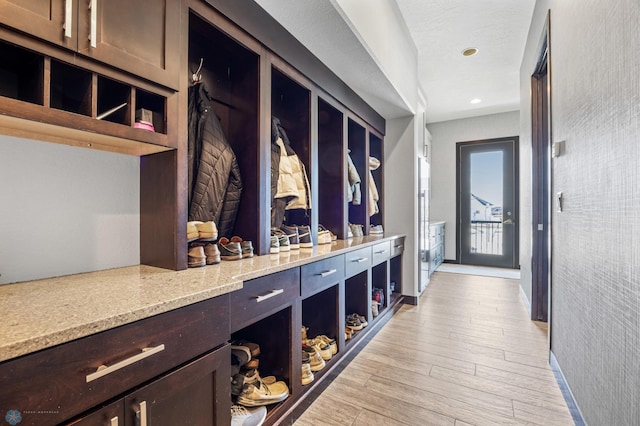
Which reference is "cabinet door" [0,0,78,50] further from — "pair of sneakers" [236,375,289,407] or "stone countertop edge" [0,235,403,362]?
"pair of sneakers" [236,375,289,407]

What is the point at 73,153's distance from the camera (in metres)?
1.15

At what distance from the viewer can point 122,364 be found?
0.71 m

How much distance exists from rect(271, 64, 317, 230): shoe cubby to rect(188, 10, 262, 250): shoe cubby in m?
0.34

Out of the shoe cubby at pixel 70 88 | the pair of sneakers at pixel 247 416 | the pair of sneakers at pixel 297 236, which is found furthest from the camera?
the pair of sneakers at pixel 297 236

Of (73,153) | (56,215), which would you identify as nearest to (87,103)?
(73,153)

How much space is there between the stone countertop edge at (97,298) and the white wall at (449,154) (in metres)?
5.09

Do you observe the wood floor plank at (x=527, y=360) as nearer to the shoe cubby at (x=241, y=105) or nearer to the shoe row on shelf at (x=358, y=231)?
the shoe row on shelf at (x=358, y=231)

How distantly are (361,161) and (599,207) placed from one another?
1.92 meters

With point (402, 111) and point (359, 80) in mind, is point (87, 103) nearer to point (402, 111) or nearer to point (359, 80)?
point (359, 80)

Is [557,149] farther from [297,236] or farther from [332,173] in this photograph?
[297,236]

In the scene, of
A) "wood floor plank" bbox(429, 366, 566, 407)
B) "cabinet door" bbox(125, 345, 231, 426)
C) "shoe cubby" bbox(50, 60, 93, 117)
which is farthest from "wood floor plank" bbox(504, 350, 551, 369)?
"shoe cubby" bbox(50, 60, 93, 117)

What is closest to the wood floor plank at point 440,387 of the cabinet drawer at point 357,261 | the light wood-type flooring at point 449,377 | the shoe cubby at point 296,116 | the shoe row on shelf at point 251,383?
the light wood-type flooring at point 449,377

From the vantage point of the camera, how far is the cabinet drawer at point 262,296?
1.14m

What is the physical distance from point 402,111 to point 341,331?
2285 millimetres
